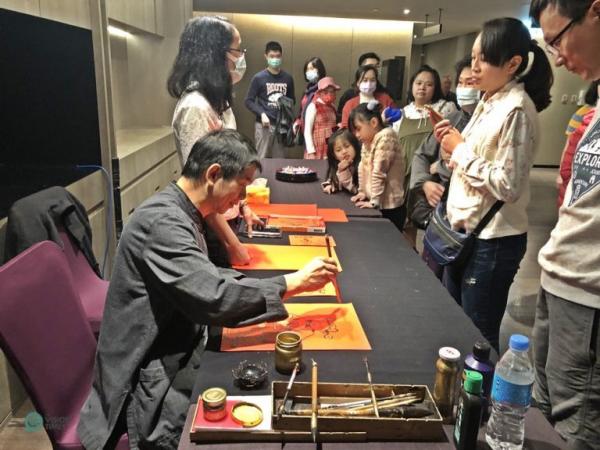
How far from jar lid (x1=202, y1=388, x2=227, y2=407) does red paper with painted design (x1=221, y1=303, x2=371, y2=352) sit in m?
0.21

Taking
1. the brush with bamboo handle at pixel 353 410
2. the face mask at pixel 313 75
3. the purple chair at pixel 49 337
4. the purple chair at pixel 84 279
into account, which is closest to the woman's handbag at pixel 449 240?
the brush with bamboo handle at pixel 353 410

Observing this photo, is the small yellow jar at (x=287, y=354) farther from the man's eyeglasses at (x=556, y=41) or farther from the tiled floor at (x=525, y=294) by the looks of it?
the tiled floor at (x=525, y=294)

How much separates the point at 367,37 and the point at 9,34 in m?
6.72

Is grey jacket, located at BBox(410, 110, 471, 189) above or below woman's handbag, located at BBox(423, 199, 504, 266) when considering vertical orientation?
above

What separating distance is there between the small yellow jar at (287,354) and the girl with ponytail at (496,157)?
0.84 meters

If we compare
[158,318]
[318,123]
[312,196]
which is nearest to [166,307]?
[158,318]

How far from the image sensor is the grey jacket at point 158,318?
1088 millimetres

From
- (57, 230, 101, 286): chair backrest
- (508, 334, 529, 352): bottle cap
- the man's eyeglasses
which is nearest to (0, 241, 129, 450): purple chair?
(57, 230, 101, 286): chair backrest

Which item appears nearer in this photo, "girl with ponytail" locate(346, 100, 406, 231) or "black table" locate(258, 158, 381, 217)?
"black table" locate(258, 158, 381, 217)

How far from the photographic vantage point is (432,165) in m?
2.44

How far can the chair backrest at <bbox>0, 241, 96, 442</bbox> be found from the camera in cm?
113

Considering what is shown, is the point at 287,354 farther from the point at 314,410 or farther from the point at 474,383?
the point at 474,383

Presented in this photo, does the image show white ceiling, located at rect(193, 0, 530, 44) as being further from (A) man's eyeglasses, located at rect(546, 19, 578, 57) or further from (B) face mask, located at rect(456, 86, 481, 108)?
(A) man's eyeglasses, located at rect(546, 19, 578, 57)

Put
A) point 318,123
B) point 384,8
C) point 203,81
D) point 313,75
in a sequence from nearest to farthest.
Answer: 1. point 203,81
2. point 318,123
3. point 313,75
4. point 384,8
